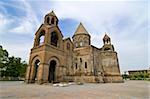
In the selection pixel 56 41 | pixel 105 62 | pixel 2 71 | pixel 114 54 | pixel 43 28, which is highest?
pixel 43 28

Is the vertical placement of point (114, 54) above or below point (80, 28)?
below

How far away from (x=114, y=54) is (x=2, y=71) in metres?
33.6

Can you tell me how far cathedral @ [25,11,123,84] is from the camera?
21750mm

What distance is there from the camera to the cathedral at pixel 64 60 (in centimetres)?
2175

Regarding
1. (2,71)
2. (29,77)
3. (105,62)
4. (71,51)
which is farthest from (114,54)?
(2,71)

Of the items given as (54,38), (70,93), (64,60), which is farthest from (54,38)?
(70,93)

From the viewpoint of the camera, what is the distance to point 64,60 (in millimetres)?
25484

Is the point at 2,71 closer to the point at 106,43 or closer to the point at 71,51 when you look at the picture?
the point at 71,51

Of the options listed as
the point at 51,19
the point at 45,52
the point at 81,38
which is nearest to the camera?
the point at 45,52

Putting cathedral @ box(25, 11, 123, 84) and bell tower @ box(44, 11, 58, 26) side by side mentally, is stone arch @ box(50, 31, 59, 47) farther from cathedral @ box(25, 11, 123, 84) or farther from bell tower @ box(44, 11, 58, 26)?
bell tower @ box(44, 11, 58, 26)

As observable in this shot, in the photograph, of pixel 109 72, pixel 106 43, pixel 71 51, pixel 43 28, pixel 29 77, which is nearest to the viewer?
pixel 29 77

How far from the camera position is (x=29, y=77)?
72.7ft

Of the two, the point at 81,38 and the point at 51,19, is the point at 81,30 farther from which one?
the point at 51,19

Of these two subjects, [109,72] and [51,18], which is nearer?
[51,18]
